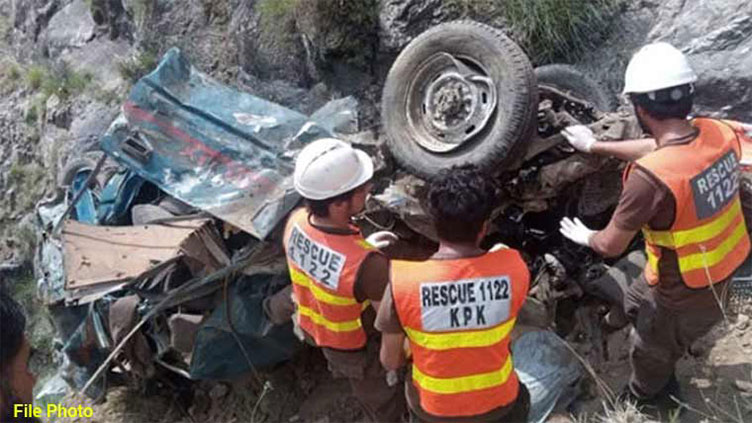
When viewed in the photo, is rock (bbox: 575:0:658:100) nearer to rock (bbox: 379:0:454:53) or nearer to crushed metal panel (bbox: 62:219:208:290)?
rock (bbox: 379:0:454:53)

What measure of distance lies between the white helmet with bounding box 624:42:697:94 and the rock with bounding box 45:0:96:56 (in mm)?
9341

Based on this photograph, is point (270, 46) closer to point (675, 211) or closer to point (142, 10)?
point (142, 10)

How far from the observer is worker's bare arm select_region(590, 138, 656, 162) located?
3.72 m

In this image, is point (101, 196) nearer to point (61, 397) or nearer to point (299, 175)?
point (61, 397)

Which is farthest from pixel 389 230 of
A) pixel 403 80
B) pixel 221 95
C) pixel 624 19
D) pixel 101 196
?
pixel 624 19

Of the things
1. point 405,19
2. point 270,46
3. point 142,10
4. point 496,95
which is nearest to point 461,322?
point 496,95

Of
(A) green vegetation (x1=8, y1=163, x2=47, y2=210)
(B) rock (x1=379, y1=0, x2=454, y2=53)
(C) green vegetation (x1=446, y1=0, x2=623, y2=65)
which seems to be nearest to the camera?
(C) green vegetation (x1=446, y1=0, x2=623, y2=65)

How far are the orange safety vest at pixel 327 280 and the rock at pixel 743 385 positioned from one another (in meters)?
1.91

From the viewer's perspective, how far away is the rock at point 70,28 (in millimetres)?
11531

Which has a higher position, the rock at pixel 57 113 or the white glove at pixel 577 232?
the white glove at pixel 577 232

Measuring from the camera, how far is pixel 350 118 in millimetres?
5203

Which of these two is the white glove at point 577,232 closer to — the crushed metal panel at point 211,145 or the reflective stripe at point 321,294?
the reflective stripe at point 321,294

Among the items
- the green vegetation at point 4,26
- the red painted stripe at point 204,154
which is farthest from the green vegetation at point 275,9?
the green vegetation at point 4,26

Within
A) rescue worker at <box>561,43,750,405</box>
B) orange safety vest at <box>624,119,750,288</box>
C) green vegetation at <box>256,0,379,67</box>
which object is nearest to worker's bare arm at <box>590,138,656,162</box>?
rescue worker at <box>561,43,750,405</box>
